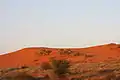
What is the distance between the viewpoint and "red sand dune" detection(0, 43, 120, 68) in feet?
157

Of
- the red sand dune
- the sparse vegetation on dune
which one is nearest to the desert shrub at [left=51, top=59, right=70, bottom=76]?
the sparse vegetation on dune

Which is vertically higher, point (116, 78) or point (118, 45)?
point (118, 45)

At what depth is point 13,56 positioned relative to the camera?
56.1 meters

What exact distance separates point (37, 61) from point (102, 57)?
8.13m

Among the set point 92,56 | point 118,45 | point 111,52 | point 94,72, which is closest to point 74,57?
point 92,56

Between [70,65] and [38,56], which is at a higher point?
[38,56]

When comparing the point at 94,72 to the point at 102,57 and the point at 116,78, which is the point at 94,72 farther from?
the point at 102,57

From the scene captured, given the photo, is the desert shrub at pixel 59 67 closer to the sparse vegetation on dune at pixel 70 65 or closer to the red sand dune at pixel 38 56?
the sparse vegetation on dune at pixel 70 65

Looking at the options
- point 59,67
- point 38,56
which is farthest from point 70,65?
point 38,56

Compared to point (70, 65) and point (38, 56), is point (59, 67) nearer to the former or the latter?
point (70, 65)

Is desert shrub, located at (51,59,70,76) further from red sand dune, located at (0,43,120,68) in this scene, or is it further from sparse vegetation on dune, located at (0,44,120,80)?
red sand dune, located at (0,43,120,68)

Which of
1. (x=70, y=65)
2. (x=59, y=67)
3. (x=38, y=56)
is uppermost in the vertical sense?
(x=38, y=56)

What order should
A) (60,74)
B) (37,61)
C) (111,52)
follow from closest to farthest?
(60,74) → (37,61) → (111,52)

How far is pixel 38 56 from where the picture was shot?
168ft
